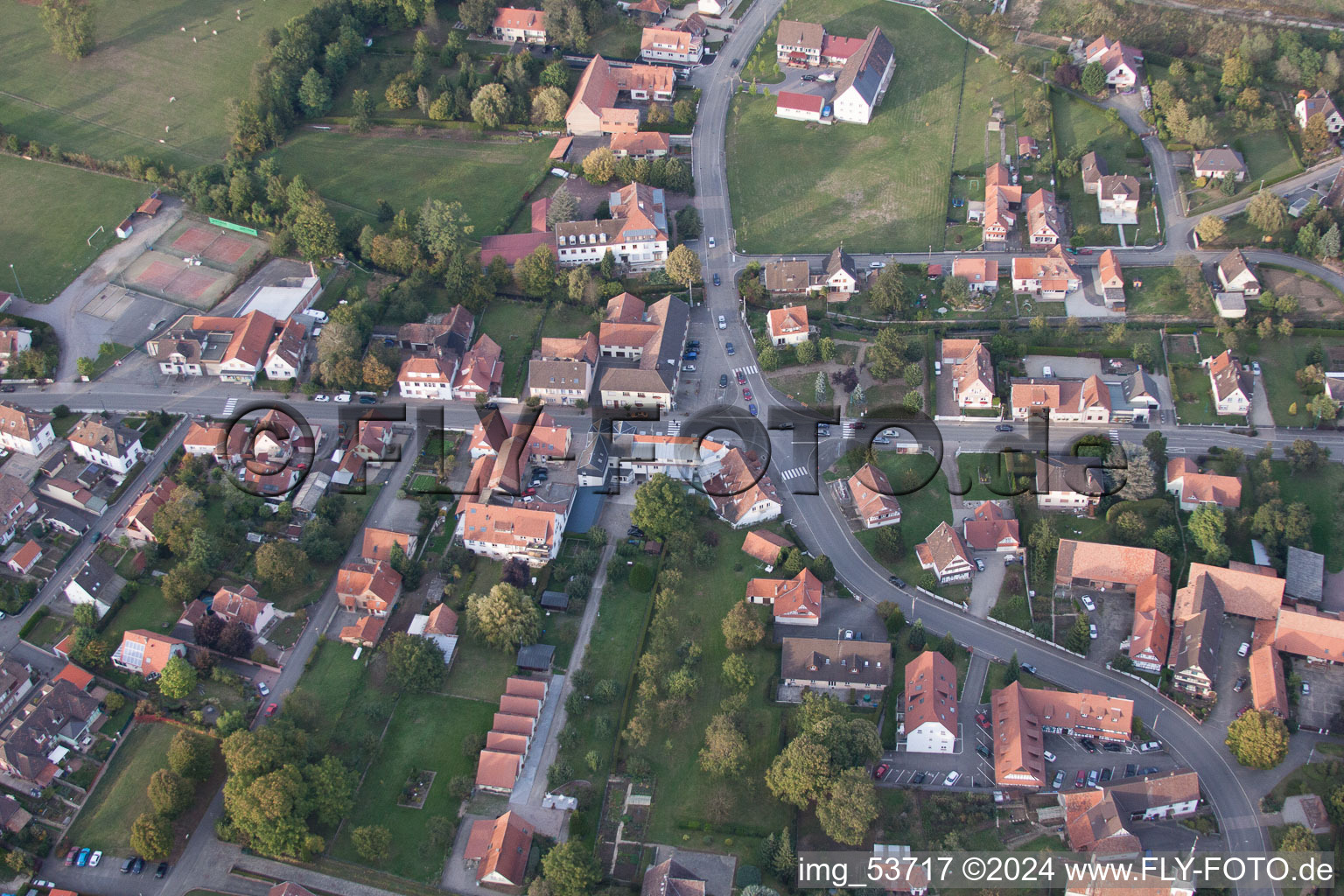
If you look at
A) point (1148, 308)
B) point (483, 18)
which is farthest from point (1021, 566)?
point (483, 18)

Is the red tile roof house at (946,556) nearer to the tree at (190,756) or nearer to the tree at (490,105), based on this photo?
the tree at (190,756)

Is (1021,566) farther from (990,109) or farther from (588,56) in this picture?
(588,56)

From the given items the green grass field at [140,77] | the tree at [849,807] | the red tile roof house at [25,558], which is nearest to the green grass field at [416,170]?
the green grass field at [140,77]

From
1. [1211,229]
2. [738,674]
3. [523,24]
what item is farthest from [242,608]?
[1211,229]

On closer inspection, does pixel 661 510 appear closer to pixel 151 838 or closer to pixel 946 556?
pixel 946 556

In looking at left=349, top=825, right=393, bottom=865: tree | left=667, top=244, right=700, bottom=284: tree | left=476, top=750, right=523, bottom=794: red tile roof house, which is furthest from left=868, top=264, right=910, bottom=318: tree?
left=349, top=825, right=393, bottom=865: tree

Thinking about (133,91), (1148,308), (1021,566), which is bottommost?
(1021,566)
